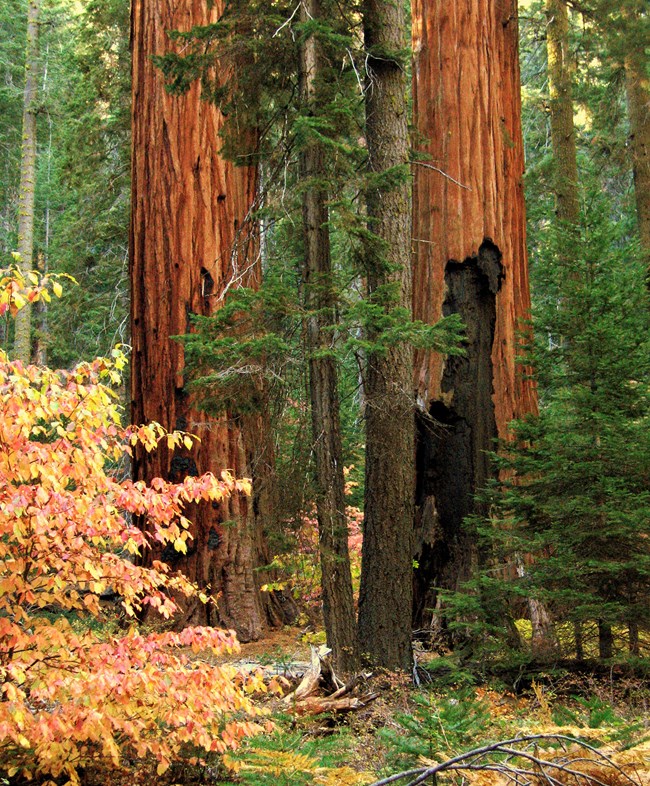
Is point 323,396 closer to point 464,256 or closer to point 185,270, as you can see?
point 464,256

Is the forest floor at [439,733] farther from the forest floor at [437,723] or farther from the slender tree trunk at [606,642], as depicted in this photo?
the slender tree trunk at [606,642]

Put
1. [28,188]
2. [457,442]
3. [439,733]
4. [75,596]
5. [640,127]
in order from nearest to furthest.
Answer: [439,733], [75,596], [457,442], [640,127], [28,188]

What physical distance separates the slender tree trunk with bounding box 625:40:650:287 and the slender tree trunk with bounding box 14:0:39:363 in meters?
11.5

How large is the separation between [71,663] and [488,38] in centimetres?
809

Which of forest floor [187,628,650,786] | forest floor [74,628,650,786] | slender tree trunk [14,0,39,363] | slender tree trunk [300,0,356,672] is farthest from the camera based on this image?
slender tree trunk [14,0,39,363]

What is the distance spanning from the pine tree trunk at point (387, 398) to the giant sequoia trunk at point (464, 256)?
3.35ft

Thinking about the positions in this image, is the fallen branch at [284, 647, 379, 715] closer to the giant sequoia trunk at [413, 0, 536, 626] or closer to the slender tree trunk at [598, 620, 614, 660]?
the slender tree trunk at [598, 620, 614, 660]

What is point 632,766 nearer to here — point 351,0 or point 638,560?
point 638,560

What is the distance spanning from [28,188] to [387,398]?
13.1 metres

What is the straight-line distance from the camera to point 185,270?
884cm

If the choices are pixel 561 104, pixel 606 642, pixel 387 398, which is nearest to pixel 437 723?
pixel 606 642

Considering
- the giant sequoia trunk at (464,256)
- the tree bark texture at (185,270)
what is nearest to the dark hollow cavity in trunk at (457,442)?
the giant sequoia trunk at (464,256)

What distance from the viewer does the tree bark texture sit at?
855 centimetres

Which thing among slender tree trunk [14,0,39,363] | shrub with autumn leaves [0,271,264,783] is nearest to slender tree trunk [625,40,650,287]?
slender tree trunk [14,0,39,363]
